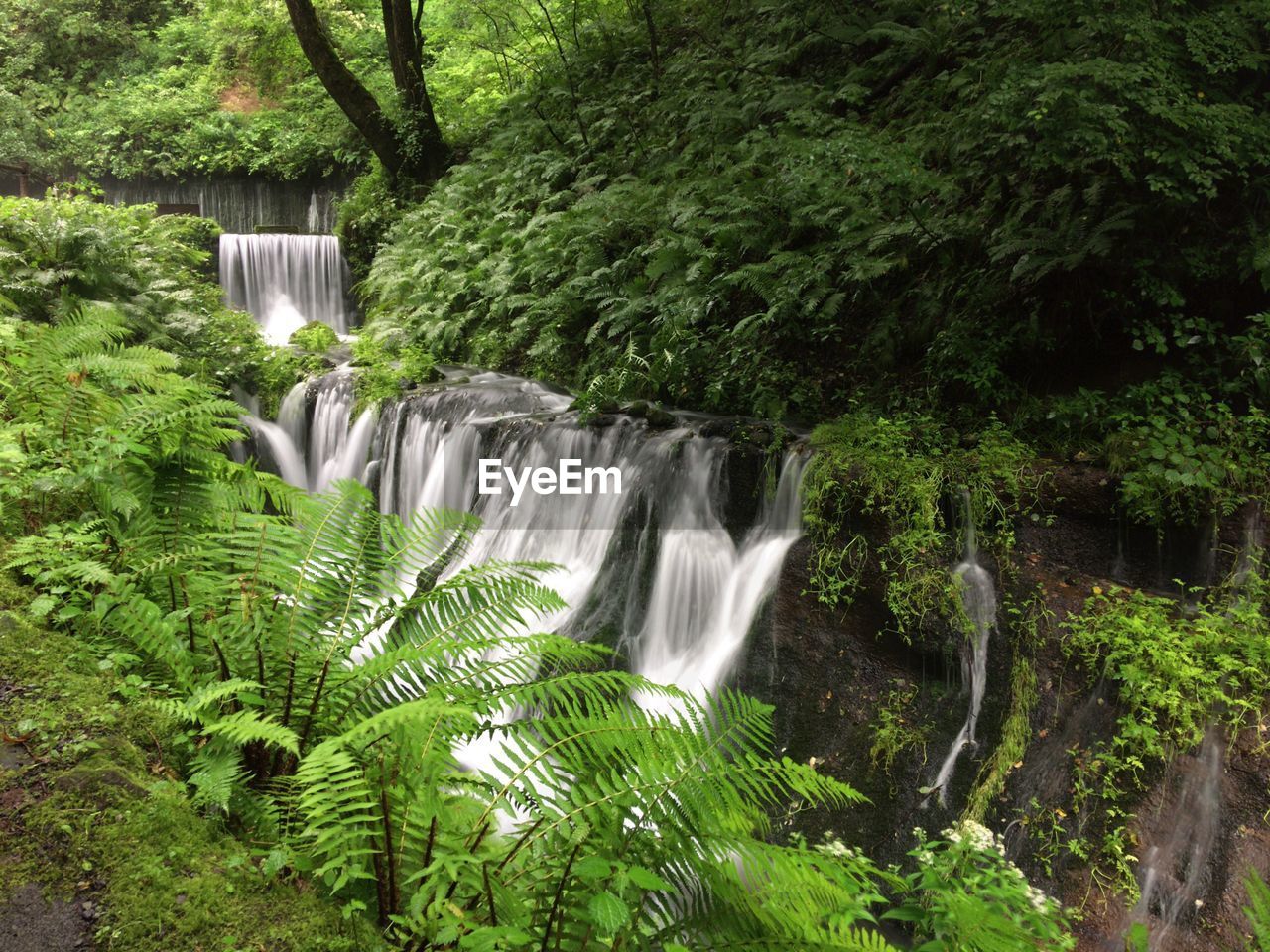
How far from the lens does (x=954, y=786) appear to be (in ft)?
15.5

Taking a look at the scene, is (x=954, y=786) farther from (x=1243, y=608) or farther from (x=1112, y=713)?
(x=1243, y=608)

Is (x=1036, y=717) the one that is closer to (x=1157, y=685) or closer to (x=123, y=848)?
(x=1157, y=685)

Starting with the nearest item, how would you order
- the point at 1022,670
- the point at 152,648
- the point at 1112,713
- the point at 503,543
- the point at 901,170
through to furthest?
the point at 152,648
the point at 1112,713
the point at 1022,670
the point at 901,170
the point at 503,543

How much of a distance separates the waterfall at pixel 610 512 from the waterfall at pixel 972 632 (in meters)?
1.23

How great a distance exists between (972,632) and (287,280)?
14.5 metres

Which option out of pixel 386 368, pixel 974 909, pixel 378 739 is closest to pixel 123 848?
pixel 378 739

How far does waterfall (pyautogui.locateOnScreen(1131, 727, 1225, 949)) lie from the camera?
3.96m

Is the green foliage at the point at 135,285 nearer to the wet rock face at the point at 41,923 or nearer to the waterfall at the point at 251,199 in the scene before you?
the wet rock face at the point at 41,923

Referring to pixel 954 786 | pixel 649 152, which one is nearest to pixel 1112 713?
pixel 954 786

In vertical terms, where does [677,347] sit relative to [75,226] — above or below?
below

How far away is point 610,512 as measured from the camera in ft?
23.8

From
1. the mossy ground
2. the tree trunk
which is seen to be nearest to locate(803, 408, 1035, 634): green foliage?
the mossy ground

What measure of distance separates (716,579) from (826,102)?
7.25m

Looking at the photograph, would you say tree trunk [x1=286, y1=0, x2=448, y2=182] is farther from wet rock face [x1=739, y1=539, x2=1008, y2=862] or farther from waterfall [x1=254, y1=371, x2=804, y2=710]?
wet rock face [x1=739, y1=539, x2=1008, y2=862]
